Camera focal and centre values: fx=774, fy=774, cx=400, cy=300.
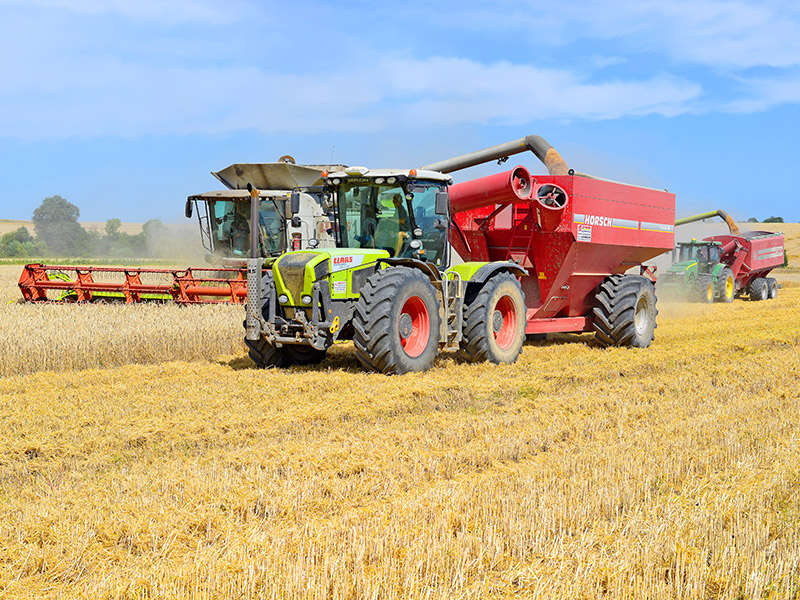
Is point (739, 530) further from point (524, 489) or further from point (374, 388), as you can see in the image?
point (374, 388)

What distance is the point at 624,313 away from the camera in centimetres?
957

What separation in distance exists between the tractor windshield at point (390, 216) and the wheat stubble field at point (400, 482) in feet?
4.48

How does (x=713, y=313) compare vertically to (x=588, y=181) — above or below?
below

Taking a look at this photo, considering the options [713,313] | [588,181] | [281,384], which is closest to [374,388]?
[281,384]

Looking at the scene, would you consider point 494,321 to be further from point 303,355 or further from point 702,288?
point 702,288

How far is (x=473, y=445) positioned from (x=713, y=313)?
1202 centimetres

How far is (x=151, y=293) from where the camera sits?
1152 cm

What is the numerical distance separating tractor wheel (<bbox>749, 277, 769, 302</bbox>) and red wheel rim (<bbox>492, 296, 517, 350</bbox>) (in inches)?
521

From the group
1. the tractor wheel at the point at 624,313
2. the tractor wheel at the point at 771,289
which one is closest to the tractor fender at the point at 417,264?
the tractor wheel at the point at 624,313

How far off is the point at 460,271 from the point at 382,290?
4.96 feet

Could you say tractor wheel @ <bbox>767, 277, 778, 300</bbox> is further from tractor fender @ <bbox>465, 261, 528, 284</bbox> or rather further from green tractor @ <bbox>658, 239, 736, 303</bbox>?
tractor fender @ <bbox>465, 261, 528, 284</bbox>

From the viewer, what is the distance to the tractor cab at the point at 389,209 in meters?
7.60

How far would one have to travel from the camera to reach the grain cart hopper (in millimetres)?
9000

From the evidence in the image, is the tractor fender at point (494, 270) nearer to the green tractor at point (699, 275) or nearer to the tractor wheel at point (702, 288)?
the green tractor at point (699, 275)
